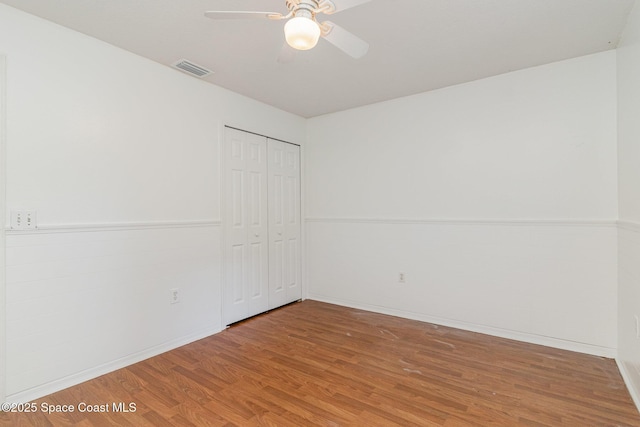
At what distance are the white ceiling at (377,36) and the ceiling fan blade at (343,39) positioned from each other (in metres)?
0.42

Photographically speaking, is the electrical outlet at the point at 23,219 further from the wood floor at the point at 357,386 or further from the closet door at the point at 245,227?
the closet door at the point at 245,227

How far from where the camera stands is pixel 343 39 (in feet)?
5.42

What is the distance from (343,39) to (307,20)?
12.7 inches

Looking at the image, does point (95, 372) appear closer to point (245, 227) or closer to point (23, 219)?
point (23, 219)

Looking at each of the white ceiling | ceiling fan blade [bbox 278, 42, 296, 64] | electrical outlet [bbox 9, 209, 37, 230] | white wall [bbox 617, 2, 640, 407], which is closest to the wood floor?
white wall [bbox 617, 2, 640, 407]

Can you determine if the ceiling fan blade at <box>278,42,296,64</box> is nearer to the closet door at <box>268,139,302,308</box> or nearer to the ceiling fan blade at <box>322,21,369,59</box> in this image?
the ceiling fan blade at <box>322,21,369,59</box>

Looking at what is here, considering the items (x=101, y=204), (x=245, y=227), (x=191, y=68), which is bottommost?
(x=245, y=227)

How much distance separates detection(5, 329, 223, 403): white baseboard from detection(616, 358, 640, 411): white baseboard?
3.25 meters

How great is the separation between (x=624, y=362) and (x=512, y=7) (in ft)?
8.59

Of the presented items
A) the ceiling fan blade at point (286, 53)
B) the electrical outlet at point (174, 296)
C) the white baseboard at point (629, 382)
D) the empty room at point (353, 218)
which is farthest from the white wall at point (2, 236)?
the white baseboard at point (629, 382)

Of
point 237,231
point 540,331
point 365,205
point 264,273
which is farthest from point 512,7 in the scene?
point 264,273

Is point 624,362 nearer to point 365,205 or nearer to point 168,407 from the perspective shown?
point 365,205

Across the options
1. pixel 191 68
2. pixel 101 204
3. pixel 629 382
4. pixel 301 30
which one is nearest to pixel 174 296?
pixel 101 204

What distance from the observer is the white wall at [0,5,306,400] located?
6.46 ft
